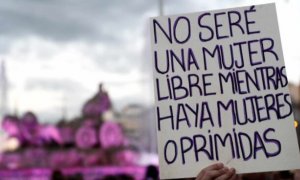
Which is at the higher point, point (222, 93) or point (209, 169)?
point (222, 93)

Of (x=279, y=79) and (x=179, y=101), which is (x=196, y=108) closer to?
(x=179, y=101)

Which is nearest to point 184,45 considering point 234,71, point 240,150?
point 234,71

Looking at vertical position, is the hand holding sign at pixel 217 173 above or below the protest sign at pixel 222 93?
below

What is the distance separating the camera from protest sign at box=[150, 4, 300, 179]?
7.62ft

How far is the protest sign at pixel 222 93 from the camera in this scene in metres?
2.32

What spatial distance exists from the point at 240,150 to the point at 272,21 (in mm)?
786

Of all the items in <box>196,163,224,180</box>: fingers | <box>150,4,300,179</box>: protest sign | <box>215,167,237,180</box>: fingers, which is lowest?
<box>215,167,237,180</box>: fingers

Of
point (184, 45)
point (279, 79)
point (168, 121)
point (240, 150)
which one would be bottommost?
point (240, 150)

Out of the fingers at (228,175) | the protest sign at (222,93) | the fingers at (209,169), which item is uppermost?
the protest sign at (222,93)

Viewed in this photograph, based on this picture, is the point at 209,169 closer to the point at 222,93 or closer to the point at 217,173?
the point at 217,173

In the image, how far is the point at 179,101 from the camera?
2.45m

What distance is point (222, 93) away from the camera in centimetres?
245

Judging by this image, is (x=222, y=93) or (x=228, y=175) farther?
(x=222, y=93)

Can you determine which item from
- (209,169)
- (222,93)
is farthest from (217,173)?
(222,93)
